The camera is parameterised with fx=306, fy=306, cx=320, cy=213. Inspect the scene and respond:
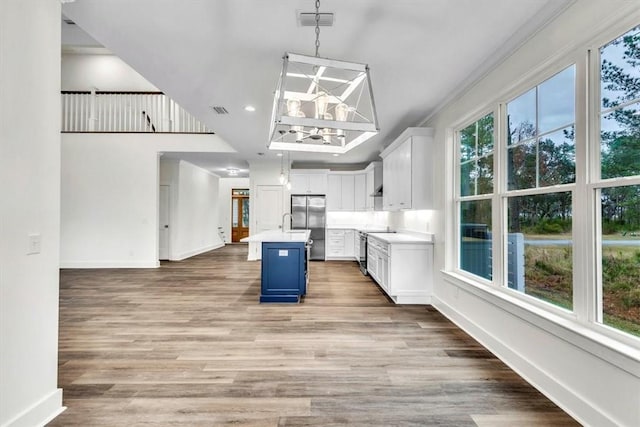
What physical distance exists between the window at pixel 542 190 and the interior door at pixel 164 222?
25.8 ft

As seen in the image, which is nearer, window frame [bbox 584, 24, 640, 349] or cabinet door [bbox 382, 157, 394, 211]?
window frame [bbox 584, 24, 640, 349]

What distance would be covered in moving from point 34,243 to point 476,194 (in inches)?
149

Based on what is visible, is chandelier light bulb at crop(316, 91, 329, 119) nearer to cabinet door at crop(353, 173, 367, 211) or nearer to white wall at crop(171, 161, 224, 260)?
A: cabinet door at crop(353, 173, 367, 211)

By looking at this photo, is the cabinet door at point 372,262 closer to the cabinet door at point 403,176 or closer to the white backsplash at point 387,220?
the white backsplash at point 387,220

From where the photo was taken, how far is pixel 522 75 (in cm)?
250

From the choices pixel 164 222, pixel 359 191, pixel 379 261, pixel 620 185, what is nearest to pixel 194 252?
pixel 164 222

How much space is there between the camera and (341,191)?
8.30 m

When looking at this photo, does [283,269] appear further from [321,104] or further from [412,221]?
[321,104]

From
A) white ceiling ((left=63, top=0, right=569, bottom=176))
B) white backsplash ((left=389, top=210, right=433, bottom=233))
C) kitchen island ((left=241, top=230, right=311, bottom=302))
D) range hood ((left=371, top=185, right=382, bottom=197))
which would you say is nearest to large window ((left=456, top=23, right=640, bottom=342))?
white ceiling ((left=63, top=0, right=569, bottom=176))

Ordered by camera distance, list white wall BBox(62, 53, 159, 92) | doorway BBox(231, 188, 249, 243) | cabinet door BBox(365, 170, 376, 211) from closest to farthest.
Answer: cabinet door BBox(365, 170, 376, 211), white wall BBox(62, 53, 159, 92), doorway BBox(231, 188, 249, 243)

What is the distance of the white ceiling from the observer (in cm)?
215

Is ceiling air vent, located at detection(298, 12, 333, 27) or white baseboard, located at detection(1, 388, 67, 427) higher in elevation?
ceiling air vent, located at detection(298, 12, 333, 27)

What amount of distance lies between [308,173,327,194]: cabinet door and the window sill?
551cm

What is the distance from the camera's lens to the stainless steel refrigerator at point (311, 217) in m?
8.11
